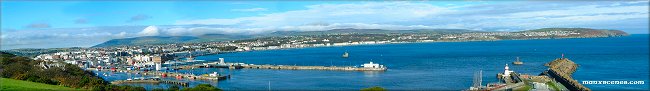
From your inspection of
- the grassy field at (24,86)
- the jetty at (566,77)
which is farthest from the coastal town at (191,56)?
the grassy field at (24,86)

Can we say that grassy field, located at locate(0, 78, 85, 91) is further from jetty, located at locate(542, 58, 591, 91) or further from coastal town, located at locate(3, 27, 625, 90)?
jetty, located at locate(542, 58, 591, 91)

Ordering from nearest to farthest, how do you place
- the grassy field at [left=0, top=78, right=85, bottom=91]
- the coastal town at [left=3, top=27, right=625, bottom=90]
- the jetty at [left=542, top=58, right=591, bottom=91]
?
the grassy field at [left=0, top=78, right=85, bottom=91] < the jetty at [left=542, top=58, right=591, bottom=91] < the coastal town at [left=3, top=27, right=625, bottom=90]

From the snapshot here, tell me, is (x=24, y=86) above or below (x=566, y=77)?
above

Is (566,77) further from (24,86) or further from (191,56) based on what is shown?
(191,56)

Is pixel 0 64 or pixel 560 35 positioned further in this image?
pixel 560 35

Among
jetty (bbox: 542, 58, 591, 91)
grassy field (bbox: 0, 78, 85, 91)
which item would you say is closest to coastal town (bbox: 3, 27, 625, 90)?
jetty (bbox: 542, 58, 591, 91)

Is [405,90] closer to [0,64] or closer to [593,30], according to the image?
[0,64]

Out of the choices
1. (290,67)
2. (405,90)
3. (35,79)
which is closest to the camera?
(35,79)

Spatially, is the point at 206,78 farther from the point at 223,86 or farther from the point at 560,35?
the point at 560,35

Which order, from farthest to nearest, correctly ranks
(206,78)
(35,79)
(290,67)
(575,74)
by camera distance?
(290,67), (206,78), (575,74), (35,79)

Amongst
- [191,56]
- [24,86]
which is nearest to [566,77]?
[24,86]

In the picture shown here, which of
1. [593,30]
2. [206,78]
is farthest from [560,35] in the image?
[206,78]
